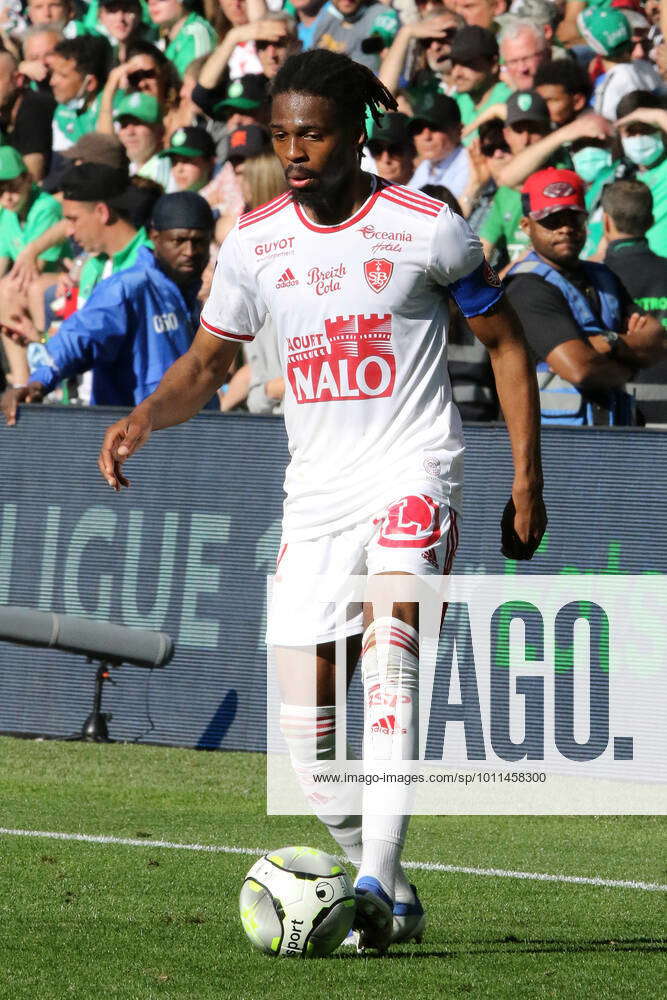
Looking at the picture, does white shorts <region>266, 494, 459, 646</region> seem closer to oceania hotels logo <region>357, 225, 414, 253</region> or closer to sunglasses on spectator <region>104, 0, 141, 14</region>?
oceania hotels logo <region>357, 225, 414, 253</region>

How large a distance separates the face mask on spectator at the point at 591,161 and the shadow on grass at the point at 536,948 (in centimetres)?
754

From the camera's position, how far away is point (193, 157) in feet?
42.8

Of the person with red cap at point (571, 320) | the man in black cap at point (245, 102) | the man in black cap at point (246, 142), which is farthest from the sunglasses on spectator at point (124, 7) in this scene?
the person with red cap at point (571, 320)

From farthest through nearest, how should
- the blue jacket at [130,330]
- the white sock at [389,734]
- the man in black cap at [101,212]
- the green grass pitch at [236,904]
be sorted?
the man in black cap at [101,212] < the blue jacket at [130,330] < the white sock at [389,734] < the green grass pitch at [236,904]

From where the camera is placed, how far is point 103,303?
32.9 feet

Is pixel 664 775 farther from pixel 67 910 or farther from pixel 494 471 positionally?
pixel 67 910

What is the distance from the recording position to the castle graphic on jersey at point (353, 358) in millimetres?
5145

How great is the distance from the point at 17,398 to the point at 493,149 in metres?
3.95

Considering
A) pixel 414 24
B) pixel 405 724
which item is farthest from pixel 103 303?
pixel 405 724

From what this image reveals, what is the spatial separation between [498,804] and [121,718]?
2500mm

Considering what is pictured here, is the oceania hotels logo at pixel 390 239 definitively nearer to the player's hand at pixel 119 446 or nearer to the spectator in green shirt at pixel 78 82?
the player's hand at pixel 119 446

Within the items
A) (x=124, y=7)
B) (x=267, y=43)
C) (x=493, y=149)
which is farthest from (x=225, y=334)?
(x=124, y=7)

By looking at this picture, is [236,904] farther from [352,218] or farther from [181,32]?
[181,32]

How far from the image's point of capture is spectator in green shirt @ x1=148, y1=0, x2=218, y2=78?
1542 cm
